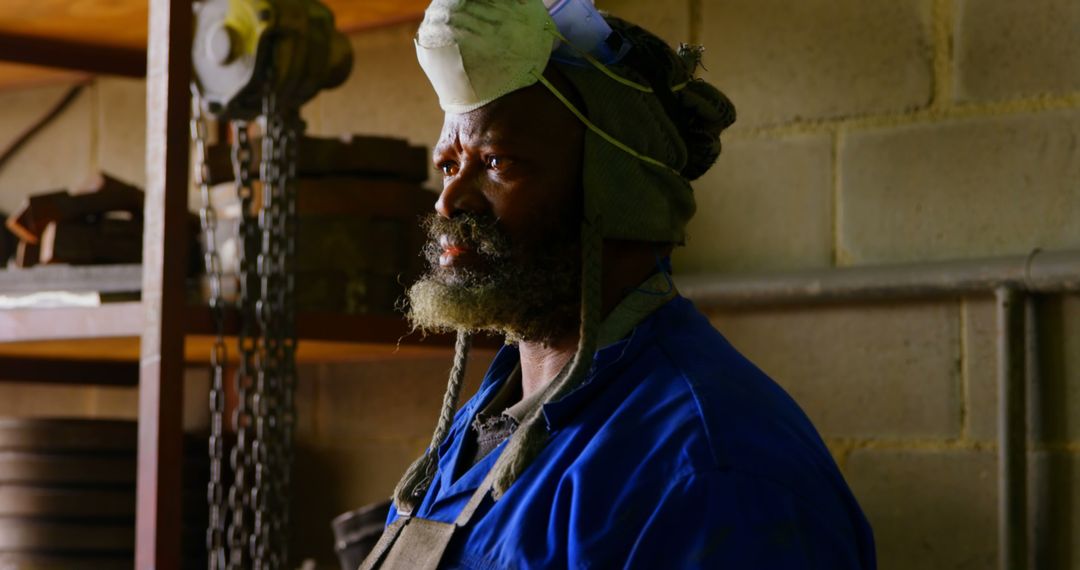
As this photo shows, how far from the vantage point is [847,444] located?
3014 millimetres

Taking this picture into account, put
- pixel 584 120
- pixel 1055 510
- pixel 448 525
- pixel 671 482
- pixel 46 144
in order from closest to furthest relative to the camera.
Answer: pixel 671 482 → pixel 448 525 → pixel 584 120 → pixel 1055 510 → pixel 46 144

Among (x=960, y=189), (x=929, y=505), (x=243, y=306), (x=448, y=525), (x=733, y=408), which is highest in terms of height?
(x=960, y=189)

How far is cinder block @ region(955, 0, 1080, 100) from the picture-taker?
109 inches

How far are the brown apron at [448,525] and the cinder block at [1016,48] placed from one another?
1.29 m

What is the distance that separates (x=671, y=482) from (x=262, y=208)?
1.73 meters

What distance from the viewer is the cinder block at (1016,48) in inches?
109

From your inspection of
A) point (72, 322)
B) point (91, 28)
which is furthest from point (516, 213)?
point (91, 28)

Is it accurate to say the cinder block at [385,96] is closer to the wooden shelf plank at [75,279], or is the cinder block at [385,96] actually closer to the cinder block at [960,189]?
the wooden shelf plank at [75,279]

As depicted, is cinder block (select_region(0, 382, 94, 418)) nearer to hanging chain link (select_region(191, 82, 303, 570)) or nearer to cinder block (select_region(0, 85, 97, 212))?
cinder block (select_region(0, 85, 97, 212))

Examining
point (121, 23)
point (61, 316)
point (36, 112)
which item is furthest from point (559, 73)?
point (36, 112)

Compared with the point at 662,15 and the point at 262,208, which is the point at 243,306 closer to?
the point at 262,208

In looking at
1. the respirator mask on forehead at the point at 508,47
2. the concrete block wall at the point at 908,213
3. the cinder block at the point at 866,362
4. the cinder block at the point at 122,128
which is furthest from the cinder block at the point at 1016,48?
the cinder block at the point at 122,128

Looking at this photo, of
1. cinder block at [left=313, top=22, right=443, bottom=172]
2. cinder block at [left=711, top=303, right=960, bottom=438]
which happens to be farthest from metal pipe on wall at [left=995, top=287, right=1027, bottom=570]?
cinder block at [left=313, top=22, right=443, bottom=172]

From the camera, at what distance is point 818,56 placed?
3090 mm
